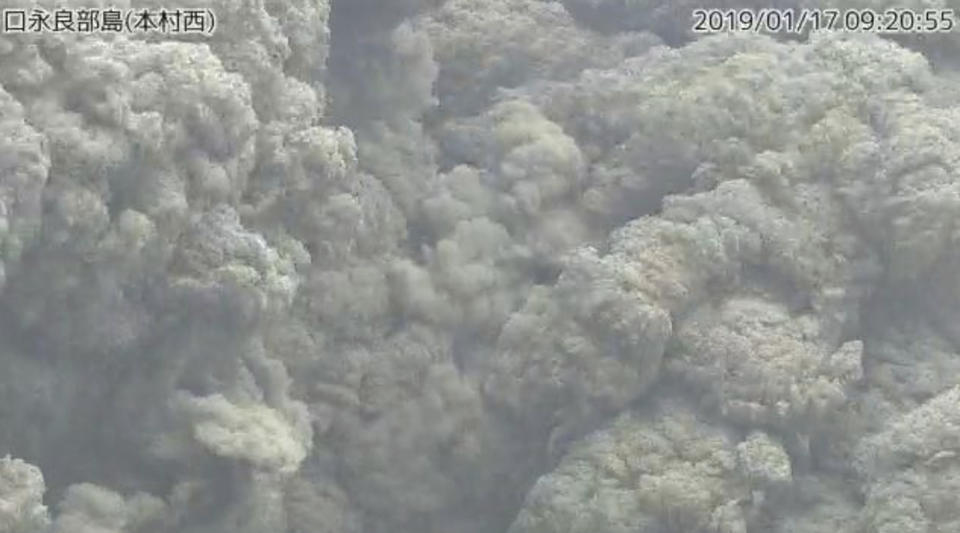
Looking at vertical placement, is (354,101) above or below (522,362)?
above

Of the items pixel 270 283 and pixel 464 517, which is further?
pixel 464 517

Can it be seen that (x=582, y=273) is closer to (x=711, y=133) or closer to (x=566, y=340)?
(x=566, y=340)

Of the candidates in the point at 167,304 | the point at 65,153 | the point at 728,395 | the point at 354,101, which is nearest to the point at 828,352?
the point at 728,395

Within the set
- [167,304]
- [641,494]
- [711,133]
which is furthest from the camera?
[711,133]

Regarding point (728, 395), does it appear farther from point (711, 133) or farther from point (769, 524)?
point (711, 133)

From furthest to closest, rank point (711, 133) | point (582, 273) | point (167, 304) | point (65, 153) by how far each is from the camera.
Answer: point (711, 133) < point (582, 273) < point (167, 304) < point (65, 153)

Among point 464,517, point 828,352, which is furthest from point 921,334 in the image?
point 464,517

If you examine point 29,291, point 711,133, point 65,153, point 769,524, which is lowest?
point 769,524

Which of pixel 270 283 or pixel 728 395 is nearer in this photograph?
pixel 270 283

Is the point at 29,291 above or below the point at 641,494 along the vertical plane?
above
